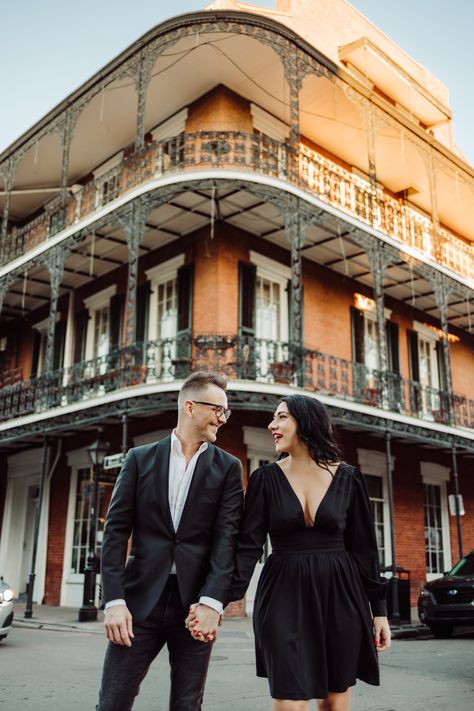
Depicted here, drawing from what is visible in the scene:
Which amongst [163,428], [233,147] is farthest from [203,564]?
[233,147]

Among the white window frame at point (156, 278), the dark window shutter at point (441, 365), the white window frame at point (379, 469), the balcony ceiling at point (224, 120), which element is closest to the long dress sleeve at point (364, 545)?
the white window frame at point (156, 278)

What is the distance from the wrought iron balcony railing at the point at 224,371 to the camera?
12656 mm

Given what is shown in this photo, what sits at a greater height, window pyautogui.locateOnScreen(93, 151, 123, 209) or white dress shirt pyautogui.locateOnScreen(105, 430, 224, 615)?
window pyautogui.locateOnScreen(93, 151, 123, 209)

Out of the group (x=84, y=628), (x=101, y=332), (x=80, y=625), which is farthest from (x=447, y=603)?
(x=101, y=332)

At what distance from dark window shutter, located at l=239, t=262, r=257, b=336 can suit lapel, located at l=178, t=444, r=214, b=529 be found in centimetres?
1086

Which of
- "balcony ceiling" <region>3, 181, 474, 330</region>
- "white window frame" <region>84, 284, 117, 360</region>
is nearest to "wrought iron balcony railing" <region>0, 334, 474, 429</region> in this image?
"white window frame" <region>84, 284, 117, 360</region>

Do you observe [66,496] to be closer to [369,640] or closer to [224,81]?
[224,81]

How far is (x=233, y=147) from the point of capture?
14172 mm

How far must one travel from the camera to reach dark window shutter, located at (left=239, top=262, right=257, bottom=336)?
1409 cm

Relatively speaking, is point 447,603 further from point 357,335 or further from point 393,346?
point 393,346

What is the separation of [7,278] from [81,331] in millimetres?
2139

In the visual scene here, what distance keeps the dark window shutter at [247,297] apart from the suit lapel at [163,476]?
10847 millimetres

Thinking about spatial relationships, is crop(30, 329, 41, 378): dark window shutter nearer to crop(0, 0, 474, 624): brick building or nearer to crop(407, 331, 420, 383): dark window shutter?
crop(0, 0, 474, 624): brick building

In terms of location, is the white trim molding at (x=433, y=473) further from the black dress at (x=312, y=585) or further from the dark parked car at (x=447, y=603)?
the black dress at (x=312, y=585)
